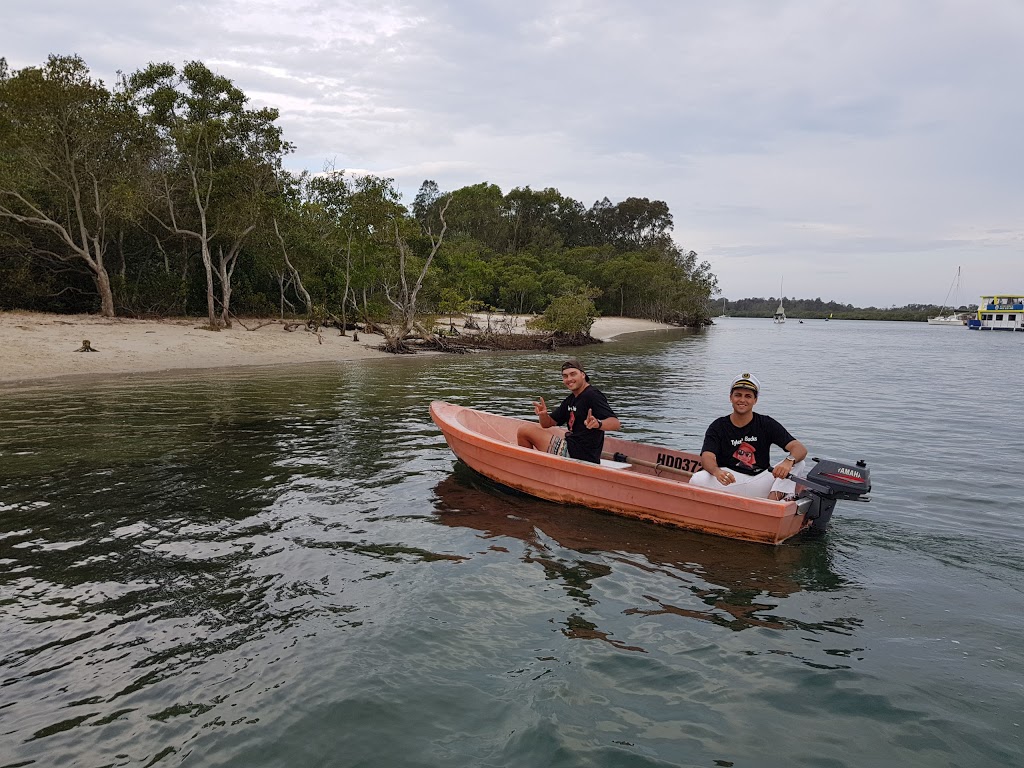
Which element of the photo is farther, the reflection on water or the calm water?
the reflection on water

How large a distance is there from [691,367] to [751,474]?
2392cm

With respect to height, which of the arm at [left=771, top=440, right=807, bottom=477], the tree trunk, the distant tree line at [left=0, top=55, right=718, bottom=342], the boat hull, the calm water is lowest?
the calm water

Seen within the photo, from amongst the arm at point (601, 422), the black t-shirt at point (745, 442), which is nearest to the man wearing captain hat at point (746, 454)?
the black t-shirt at point (745, 442)

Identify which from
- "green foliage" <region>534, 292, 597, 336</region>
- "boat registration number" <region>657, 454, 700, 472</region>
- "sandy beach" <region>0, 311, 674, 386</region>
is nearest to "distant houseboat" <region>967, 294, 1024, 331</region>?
"green foliage" <region>534, 292, 597, 336</region>

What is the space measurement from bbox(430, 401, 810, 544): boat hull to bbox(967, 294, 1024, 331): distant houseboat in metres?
109

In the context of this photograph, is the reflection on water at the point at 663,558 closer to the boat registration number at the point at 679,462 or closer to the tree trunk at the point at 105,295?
the boat registration number at the point at 679,462

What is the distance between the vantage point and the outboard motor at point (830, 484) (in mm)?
6746

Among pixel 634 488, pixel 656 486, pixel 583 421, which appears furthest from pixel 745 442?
pixel 583 421

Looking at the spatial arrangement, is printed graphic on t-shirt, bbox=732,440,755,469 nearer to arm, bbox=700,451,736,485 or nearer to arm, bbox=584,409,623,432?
arm, bbox=700,451,736,485

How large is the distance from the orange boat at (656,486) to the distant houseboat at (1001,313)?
108521mm

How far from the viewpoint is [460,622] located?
5312 mm

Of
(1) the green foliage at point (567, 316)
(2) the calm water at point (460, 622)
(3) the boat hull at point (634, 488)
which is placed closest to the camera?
(2) the calm water at point (460, 622)

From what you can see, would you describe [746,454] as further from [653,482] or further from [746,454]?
[653,482]

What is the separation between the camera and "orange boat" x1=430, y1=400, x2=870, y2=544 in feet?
22.5
